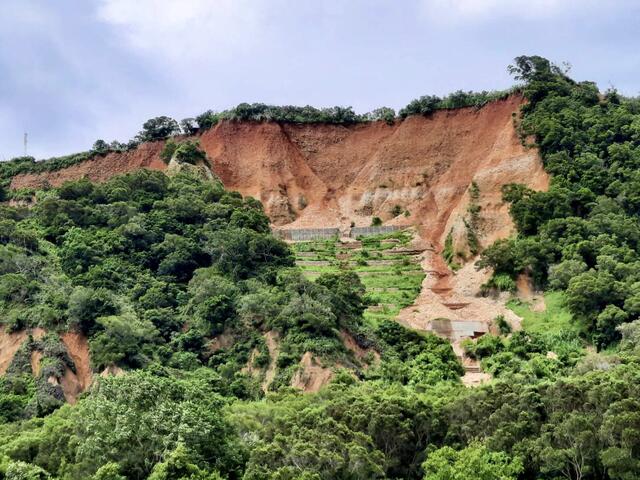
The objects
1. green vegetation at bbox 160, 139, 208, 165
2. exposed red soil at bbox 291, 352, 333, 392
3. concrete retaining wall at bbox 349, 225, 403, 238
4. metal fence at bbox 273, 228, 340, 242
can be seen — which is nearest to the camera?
exposed red soil at bbox 291, 352, 333, 392

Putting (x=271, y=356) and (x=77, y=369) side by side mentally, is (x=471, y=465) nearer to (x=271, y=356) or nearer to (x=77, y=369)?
(x=271, y=356)

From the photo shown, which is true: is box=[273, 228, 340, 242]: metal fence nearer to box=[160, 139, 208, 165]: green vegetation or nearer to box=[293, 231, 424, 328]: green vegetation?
box=[293, 231, 424, 328]: green vegetation

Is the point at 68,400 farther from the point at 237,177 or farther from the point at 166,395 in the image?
the point at 237,177

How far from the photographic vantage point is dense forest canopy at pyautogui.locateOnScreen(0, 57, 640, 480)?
109 feet

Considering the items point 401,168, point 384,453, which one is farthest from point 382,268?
point 384,453

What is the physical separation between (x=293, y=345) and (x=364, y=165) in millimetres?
40096

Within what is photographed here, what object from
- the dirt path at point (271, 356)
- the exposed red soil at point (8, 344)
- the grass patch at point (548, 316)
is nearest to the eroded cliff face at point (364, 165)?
the grass patch at point (548, 316)

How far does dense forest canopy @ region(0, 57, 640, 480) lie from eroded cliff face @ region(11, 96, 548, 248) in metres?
3.25

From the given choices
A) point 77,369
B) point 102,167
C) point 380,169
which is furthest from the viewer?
point 102,167

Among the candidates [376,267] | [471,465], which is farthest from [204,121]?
[471,465]

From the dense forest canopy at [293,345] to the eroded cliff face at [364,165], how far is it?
128 inches

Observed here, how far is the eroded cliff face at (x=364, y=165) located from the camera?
7694 centimetres

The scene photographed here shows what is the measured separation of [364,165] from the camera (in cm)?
8725

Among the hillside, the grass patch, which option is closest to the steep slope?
the hillside
